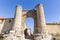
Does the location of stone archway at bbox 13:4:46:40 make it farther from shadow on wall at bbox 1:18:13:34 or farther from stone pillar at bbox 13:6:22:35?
shadow on wall at bbox 1:18:13:34

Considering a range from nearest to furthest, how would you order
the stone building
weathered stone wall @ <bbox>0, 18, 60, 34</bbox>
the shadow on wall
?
the stone building → weathered stone wall @ <bbox>0, 18, 60, 34</bbox> → the shadow on wall

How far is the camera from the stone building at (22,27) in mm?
16953

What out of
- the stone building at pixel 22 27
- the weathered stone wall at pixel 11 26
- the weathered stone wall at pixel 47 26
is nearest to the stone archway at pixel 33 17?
the stone building at pixel 22 27

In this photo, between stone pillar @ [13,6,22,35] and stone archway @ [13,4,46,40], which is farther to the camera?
stone archway @ [13,4,46,40]

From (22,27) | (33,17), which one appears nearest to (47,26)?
(33,17)

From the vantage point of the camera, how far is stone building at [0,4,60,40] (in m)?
17.0

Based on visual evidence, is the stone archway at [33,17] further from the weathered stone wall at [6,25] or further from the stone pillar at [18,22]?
the weathered stone wall at [6,25]

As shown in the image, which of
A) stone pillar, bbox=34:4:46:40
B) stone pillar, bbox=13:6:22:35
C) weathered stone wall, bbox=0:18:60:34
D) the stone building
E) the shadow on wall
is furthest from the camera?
the shadow on wall

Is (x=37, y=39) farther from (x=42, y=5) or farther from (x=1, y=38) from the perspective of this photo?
(x=42, y=5)

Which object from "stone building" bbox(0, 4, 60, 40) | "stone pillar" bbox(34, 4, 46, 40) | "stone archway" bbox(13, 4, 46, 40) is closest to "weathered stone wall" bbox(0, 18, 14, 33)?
"stone building" bbox(0, 4, 60, 40)

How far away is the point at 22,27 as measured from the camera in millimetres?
23531

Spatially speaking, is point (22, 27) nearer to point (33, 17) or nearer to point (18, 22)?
point (33, 17)

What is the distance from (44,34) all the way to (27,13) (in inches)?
356

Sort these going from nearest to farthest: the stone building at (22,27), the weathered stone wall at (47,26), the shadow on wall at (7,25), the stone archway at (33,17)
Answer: the stone building at (22,27), the stone archway at (33,17), the weathered stone wall at (47,26), the shadow on wall at (7,25)
